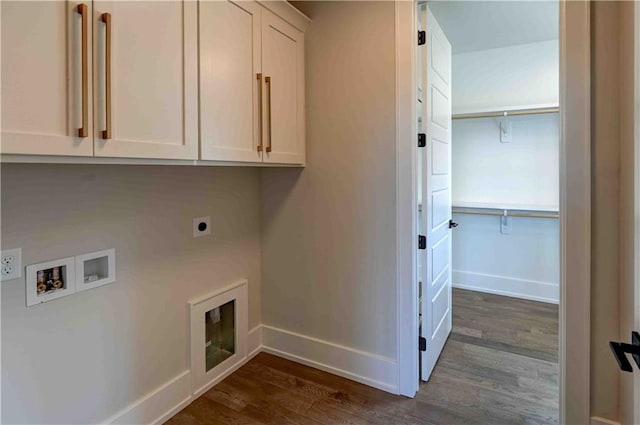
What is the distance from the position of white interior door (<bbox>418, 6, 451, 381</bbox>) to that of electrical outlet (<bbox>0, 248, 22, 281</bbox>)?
6.52 feet

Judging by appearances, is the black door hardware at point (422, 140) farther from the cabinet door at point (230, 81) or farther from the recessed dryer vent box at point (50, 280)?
the recessed dryer vent box at point (50, 280)

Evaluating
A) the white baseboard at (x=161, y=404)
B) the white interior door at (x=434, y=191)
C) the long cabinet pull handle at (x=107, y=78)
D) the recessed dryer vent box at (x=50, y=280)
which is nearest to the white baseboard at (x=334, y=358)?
the white interior door at (x=434, y=191)

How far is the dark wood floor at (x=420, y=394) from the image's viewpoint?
74.6 inches

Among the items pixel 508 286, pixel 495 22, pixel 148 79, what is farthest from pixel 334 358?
pixel 495 22

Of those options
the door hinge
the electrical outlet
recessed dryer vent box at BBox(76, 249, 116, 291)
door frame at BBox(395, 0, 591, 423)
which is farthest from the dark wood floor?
the door hinge

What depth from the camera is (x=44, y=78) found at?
3.41ft

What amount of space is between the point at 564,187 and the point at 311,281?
1589 mm

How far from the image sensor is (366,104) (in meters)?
2.11

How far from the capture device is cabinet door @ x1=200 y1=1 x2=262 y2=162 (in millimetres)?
1581

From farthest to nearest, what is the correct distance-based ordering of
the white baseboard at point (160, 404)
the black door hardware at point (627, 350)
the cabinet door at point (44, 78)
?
the white baseboard at point (160, 404), the cabinet door at point (44, 78), the black door hardware at point (627, 350)

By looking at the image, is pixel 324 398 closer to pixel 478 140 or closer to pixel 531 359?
pixel 531 359

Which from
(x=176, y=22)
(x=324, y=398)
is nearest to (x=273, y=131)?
(x=176, y=22)

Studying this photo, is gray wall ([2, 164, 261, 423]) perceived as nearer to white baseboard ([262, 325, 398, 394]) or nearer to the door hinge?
white baseboard ([262, 325, 398, 394])

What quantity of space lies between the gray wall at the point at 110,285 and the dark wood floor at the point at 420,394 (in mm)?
439
